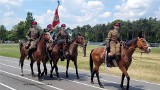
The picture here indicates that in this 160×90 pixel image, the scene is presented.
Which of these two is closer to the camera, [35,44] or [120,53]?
[120,53]

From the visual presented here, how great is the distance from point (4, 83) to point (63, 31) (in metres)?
4.58

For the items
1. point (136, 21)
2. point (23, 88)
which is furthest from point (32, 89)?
point (136, 21)

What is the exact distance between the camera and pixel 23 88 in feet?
42.7

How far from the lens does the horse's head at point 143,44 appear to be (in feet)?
40.4

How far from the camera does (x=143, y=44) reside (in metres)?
12.4

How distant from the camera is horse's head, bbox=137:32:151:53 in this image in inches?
485

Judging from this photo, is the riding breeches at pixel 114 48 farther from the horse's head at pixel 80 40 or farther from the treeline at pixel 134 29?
the treeline at pixel 134 29

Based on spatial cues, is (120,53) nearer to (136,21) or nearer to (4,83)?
(4,83)

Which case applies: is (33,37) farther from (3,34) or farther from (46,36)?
(3,34)

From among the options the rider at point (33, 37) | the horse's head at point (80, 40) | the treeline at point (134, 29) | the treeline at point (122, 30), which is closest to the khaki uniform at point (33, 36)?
the rider at point (33, 37)

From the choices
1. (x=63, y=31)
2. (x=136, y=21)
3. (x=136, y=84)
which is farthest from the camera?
(x=136, y=21)

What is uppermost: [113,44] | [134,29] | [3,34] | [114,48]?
[134,29]

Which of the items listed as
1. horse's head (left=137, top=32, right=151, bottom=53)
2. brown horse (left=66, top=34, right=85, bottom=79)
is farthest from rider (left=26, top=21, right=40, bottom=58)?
horse's head (left=137, top=32, right=151, bottom=53)

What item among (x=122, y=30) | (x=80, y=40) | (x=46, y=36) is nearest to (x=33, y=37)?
(x=46, y=36)
